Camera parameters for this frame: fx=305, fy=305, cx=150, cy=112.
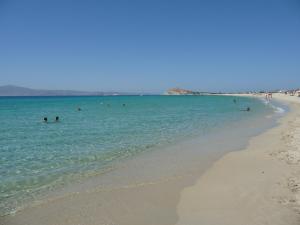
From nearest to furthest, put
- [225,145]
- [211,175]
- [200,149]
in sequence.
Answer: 1. [211,175]
2. [200,149]
3. [225,145]

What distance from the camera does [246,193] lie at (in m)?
7.20

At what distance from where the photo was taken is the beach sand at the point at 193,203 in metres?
5.90

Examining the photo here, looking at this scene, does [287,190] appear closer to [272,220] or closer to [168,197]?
[272,220]

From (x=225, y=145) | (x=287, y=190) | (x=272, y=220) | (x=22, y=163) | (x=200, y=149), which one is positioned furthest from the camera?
(x=225, y=145)

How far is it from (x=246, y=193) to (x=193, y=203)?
1.40 metres

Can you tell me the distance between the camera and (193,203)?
6.75 metres

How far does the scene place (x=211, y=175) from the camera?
901cm

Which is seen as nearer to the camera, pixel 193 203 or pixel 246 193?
pixel 193 203

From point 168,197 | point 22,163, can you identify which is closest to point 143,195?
point 168,197

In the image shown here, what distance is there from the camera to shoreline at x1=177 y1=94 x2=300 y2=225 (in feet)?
19.3

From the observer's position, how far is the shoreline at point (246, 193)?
→ 19.3 feet

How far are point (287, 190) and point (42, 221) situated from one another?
5.51 meters

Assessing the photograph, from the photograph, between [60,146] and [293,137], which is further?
[293,137]

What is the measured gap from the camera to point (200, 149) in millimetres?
13227
